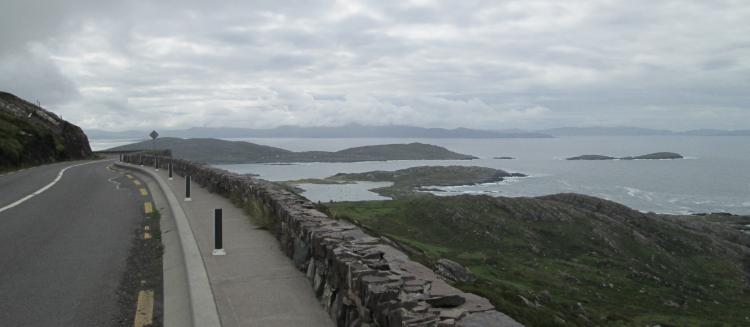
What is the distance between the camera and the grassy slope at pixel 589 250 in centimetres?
5375

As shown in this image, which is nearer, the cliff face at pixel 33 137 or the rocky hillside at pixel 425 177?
the cliff face at pixel 33 137

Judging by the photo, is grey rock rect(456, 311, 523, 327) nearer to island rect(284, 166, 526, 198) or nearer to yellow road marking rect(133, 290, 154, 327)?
yellow road marking rect(133, 290, 154, 327)

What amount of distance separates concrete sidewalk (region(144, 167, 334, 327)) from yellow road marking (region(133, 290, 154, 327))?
2.55 ft

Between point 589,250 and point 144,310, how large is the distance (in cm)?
7682

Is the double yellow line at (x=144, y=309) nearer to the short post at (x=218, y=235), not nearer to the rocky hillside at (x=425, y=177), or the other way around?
the short post at (x=218, y=235)

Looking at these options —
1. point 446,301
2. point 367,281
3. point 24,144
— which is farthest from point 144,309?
point 24,144

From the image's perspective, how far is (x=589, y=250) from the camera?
75.4 metres

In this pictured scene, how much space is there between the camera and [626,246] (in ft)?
256

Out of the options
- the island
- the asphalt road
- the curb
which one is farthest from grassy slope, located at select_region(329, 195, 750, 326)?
the island

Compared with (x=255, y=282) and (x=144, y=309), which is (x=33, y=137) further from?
(x=144, y=309)

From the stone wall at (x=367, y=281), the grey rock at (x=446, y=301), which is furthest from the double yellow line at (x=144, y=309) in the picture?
the grey rock at (x=446, y=301)

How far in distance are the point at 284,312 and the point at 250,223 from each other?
632cm

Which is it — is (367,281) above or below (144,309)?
above

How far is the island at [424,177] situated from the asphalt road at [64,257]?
133 meters
